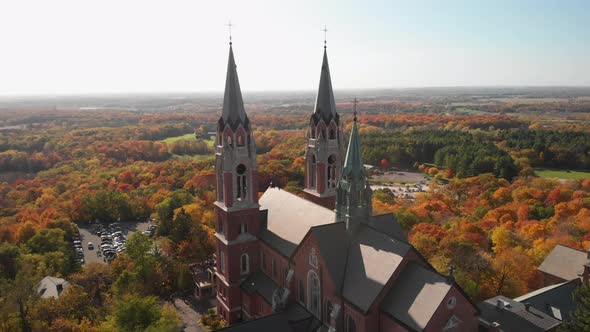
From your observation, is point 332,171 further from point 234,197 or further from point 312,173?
point 234,197

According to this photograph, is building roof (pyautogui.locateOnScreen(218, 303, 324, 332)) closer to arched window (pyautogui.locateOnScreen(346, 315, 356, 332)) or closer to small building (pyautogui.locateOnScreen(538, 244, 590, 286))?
arched window (pyautogui.locateOnScreen(346, 315, 356, 332))

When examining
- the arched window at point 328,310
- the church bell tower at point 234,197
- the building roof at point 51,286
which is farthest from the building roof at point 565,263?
the building roof at point 51,286

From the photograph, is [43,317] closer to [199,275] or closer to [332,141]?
[199,275]

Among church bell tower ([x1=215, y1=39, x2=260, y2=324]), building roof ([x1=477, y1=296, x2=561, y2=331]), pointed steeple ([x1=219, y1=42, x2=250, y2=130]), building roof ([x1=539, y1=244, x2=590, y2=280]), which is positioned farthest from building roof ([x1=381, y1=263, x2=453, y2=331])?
building roof ([x1=539, y1=244, x2=590, y2=280])

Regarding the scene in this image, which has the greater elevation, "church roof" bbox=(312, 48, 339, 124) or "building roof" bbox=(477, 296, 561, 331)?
"church roof" bbox=(312, 48, 339, 124)

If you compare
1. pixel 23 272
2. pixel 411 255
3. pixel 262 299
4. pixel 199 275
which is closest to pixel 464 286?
pixel 411 255

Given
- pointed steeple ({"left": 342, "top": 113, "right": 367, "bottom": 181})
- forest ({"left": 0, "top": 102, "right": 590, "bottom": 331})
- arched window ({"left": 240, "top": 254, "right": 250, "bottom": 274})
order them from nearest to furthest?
pointed steeple ({"left": 342, "top": 113, "right": 367, "bottom": 181}), arched window ({"left": 240, "top": 254, "right": 250, "bottom": 274}), forest ({"left": 0, "top": 102, "right": 590, "bottom": 331})
